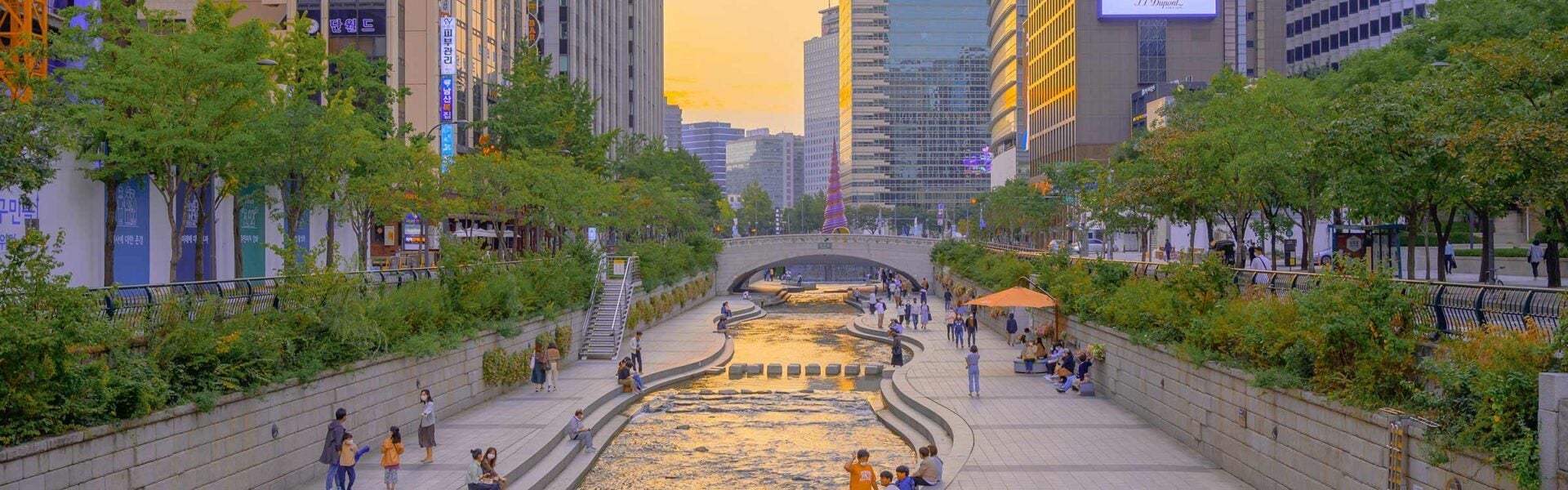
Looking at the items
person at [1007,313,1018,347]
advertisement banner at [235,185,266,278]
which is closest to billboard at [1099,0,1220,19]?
person at [1007,313,1018,347]

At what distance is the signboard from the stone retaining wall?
22.4 meters

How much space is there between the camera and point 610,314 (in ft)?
152

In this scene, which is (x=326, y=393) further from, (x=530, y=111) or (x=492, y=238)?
(x=492, y=238)

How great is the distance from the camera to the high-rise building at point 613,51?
96000 millimetres

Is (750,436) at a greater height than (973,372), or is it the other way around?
(973,372)

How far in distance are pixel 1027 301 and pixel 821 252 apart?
189ft

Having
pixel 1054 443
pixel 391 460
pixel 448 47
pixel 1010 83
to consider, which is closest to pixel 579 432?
pixel 391 460

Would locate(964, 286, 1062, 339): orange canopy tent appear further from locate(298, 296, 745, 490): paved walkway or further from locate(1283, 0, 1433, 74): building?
locate(1283, 0, 1433, 74): building

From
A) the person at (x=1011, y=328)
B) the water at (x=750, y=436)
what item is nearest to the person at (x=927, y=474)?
the water at (x=750, y=436)

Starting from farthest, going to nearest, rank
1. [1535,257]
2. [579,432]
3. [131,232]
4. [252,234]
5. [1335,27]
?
1. [1335,27]
2. [1535,257]
3. [252,234]
4. [131,232]
5. [579,432]

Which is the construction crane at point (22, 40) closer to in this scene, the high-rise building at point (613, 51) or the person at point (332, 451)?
the person at point (332, 451)

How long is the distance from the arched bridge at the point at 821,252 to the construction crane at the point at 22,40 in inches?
2463

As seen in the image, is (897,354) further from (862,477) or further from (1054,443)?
(862,477)

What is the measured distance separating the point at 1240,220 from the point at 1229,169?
5603mm
